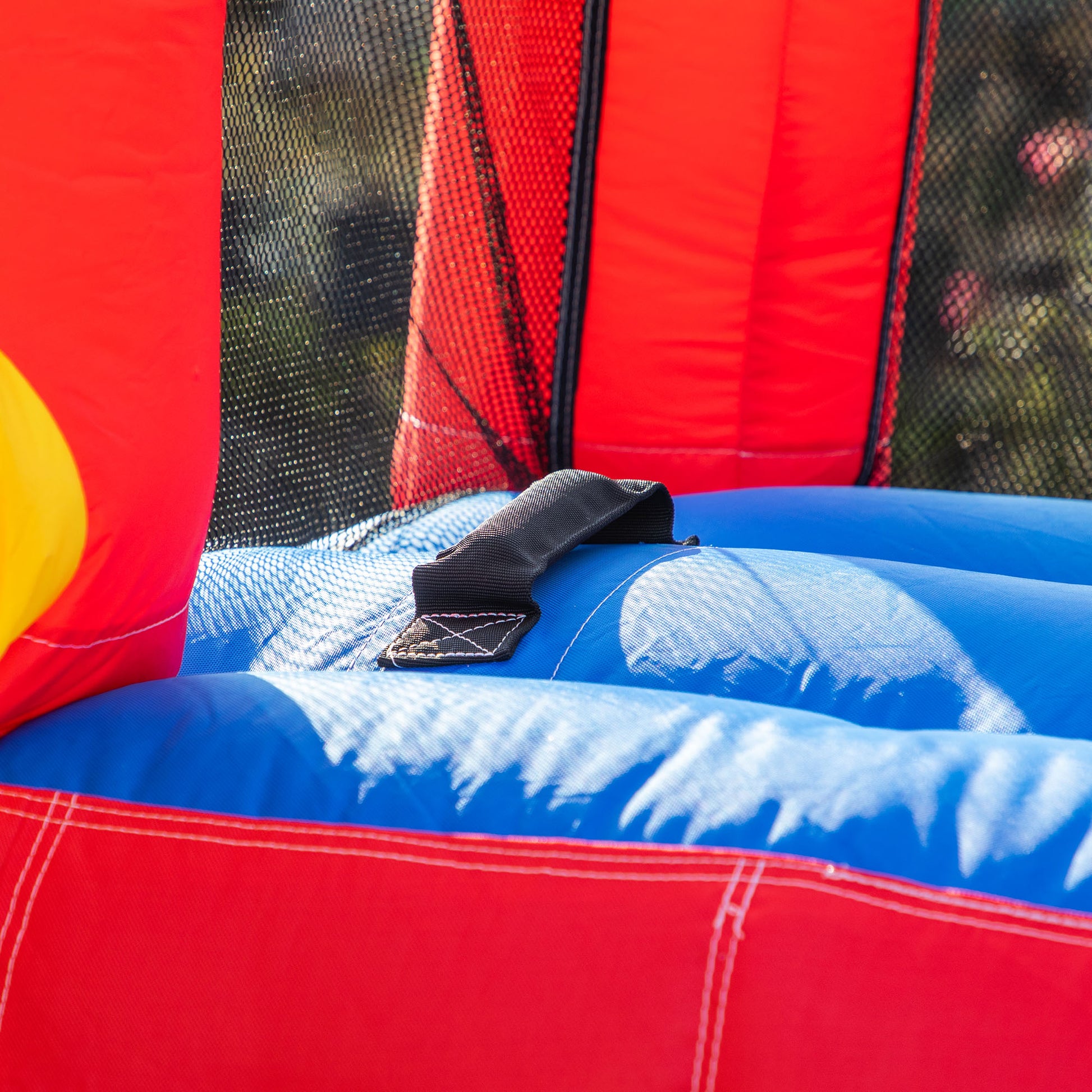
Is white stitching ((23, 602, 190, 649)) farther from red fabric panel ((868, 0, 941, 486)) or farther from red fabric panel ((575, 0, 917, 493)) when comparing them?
red fabric panel ((868, 0, 941, 486))

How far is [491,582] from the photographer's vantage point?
2.59 ft

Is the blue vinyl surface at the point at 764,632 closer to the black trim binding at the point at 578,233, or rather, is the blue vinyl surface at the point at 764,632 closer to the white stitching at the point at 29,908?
the white stitching at the point at 29,908

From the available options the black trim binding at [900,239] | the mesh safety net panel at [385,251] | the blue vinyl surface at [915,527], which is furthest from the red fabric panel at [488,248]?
the black trim binding at [900,239]

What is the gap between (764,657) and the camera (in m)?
0.71

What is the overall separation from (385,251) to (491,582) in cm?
52

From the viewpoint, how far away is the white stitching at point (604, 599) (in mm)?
751

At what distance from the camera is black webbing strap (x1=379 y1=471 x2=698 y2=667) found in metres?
0.76

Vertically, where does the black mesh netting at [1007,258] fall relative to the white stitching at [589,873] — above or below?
above

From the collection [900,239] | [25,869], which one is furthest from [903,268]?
[25,869]

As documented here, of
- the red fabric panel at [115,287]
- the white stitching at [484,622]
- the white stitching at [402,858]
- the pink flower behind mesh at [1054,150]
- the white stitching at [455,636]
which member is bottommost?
the white stitching at [402,858]

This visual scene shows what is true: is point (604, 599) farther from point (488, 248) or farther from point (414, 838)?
point (488, 248)

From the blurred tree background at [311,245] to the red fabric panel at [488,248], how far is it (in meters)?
0.03

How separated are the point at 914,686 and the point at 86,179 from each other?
1.74 feet

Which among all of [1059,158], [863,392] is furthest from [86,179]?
[1059,158]
